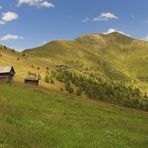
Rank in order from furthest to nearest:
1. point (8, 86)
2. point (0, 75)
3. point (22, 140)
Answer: point (0, 75), point (8, 86), point (22, 140)

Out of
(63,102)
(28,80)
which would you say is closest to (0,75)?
(28,80)

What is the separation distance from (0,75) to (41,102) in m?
30.7

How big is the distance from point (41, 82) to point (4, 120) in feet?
268

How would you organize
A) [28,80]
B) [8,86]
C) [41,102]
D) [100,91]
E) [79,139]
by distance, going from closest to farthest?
[79,139]
[41,102]
[8,86]
[28,80]
[100,91]

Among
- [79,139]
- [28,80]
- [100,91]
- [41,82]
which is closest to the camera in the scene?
[79,139]

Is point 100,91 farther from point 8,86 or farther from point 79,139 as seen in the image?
point 79,139

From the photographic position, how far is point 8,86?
6600 centimetres

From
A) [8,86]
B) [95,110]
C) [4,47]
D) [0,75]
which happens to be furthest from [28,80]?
[4,47]

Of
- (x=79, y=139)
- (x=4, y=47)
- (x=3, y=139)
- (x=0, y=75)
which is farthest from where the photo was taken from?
(x=4, y=47)

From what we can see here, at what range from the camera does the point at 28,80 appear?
93812mm

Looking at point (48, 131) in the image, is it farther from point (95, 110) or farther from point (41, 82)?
point (41, 82)

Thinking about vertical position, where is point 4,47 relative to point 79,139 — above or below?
above

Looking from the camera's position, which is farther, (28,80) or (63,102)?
(28,80)

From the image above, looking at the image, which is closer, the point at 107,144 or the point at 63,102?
the point at 107,144
